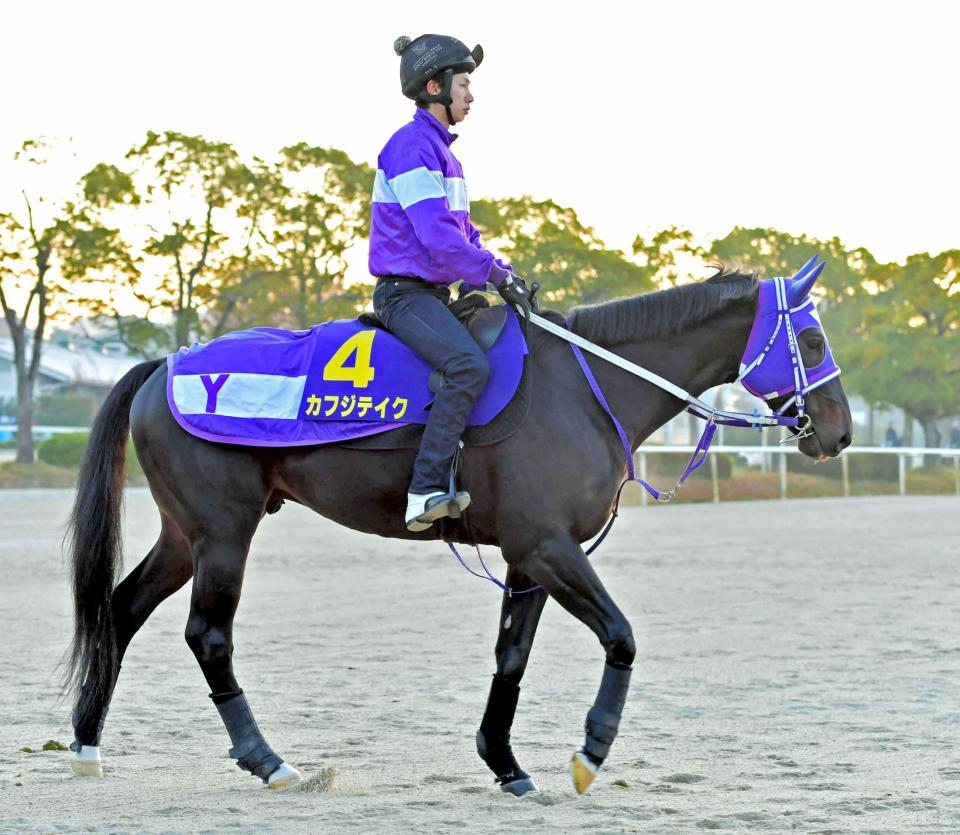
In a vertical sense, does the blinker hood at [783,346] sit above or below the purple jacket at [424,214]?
below

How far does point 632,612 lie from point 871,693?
3.71 metres

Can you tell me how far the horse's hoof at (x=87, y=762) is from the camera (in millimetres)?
5152

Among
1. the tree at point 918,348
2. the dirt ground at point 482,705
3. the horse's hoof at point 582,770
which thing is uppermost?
the tree at point 918,348

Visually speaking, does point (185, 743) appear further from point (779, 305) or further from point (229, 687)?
point (779, 305)

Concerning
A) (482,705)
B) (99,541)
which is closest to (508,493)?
(99,541)

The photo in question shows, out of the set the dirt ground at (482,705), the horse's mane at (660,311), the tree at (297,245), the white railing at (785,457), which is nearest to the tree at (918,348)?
the white railing at (785,457)

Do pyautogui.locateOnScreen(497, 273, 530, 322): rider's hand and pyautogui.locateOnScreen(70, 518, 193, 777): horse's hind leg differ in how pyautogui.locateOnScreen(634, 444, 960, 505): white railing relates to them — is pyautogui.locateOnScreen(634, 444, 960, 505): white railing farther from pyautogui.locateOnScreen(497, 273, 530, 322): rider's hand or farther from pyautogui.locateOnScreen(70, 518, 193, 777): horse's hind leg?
pyautogui.locateOnScreen(497, 273, 530, 322): rider's hand

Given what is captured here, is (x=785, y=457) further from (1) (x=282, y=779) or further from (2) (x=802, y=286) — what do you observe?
(1) (x=282, y=779)

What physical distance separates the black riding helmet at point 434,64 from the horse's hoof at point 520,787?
94.8 inches

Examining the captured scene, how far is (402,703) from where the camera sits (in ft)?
21.8

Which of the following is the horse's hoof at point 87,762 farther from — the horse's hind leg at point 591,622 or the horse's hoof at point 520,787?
the horse's hind leg at point 591,622

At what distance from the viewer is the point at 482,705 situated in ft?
21.6

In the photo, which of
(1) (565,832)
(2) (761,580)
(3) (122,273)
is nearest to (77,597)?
(1) (565,832)

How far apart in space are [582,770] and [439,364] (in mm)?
1448
